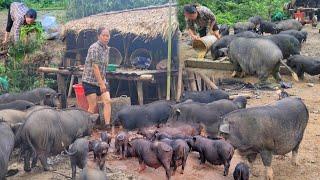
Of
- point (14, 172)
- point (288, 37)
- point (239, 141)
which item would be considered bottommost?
point (14, 172)

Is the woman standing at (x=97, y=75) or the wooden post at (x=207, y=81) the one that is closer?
the woman standing at (x=97, y=75)

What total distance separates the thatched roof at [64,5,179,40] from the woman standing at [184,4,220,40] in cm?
61

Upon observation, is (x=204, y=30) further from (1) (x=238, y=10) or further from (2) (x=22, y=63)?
(1) (x=238, y=10)

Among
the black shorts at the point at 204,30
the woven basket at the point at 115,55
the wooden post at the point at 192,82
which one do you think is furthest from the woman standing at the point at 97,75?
the black shorts at the point at 204,30

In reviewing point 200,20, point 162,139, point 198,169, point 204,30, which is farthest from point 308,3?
point 162,139

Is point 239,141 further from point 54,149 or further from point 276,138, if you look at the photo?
point 54,149

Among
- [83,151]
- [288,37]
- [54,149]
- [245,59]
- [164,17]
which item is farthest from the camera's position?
[288,37]

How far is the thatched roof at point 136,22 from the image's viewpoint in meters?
11.3

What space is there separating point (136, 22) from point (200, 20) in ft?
7.88

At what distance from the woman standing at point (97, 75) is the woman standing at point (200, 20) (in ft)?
12.9

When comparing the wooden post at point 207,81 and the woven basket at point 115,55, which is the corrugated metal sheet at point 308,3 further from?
the woven basket at point 115,55

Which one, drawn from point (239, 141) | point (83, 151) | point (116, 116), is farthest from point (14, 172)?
point (239, 141)

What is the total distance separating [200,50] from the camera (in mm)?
14352

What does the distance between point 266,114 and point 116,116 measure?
272 centimetres
